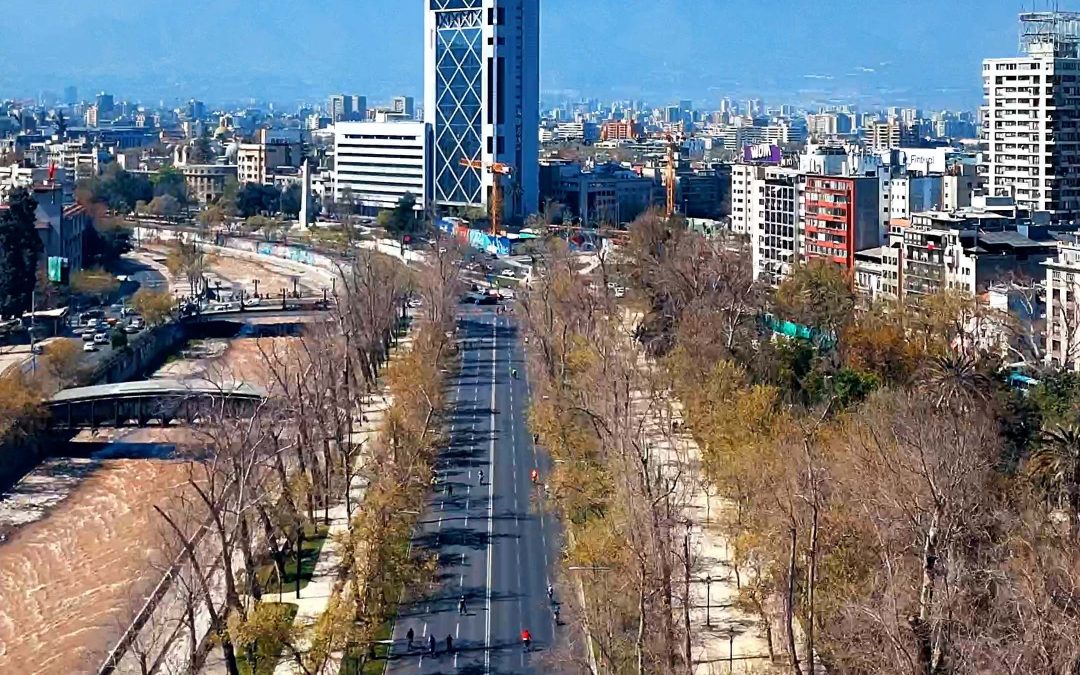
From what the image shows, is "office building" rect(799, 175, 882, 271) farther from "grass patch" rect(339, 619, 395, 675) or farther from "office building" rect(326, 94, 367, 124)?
"office building" rect(326, 94, 367, 124)

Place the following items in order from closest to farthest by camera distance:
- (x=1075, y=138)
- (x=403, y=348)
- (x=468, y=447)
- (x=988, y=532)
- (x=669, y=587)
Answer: (x=669, y=587) → (x=988, y=532) → (x=468, y=447) → (x=403, y=348) → (x=1075, y=138)

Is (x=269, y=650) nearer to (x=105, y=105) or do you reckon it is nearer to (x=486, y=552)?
(x=486, y=552)

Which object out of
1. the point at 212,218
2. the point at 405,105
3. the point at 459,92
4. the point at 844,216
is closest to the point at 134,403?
the point at 844,216

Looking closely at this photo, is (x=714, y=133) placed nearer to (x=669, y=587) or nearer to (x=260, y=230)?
(x=260, y=230)

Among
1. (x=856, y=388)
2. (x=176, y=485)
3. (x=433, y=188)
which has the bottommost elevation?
(x=176, y=485)

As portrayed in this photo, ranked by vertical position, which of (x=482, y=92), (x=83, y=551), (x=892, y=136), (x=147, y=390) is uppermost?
(x=482, y=92)

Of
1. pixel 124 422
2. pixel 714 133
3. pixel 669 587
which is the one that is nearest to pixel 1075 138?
pixel 124 422
